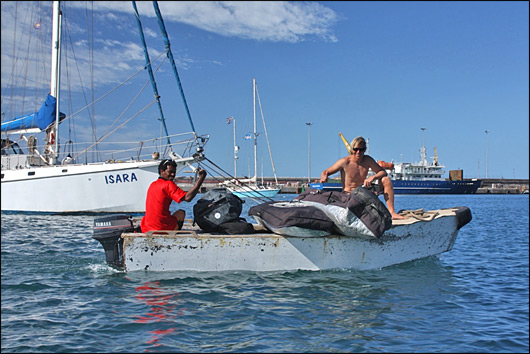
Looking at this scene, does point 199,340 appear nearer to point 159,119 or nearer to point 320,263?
point 320,263

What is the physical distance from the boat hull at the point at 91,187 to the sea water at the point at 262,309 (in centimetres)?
1265

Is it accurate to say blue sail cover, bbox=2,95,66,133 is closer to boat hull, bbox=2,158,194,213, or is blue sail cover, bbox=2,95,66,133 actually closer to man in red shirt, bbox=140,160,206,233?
boat hull, bbox=2,158,194,213

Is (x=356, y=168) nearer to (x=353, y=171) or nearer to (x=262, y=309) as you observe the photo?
(x=353, y=171)

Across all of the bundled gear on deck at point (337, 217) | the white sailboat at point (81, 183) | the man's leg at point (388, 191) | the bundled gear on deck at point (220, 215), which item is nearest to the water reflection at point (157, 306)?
the bundled gear on deck at point (220, 215)

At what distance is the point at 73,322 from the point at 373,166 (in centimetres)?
567

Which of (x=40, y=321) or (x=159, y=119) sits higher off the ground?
(x=159, y=119)

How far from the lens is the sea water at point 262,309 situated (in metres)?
4.76

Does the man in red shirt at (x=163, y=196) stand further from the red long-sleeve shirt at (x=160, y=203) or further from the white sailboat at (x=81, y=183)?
the white sailboat at (x=81, y=183)

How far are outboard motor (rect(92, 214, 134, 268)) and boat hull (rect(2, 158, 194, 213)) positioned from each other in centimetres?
1400

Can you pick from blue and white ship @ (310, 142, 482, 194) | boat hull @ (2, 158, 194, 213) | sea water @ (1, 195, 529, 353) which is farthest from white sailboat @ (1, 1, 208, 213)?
blue and white ship @ (310, 142, 482, 194)

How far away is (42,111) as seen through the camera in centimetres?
2323

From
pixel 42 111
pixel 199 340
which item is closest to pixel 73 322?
pixel 199 340

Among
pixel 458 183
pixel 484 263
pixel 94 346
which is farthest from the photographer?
pixel 458 183

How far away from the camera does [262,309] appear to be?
5.88 meters
